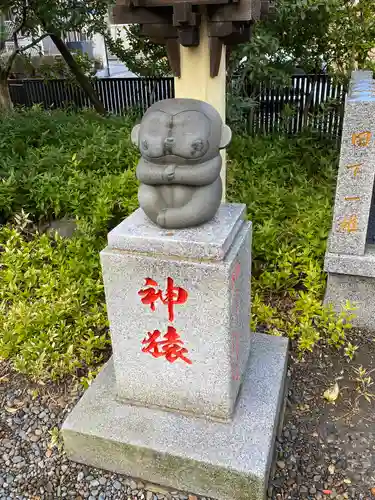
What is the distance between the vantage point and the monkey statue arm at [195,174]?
6.93ft

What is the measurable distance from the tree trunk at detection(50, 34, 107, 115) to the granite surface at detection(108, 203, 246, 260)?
662 cm

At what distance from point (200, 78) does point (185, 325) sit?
87.8 inches

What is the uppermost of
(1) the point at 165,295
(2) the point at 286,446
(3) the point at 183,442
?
(1) the point at 165,295

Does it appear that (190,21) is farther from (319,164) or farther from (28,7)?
(28,7)

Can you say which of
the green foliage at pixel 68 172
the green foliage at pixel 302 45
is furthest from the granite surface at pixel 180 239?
the green foliage at pixel 302 45

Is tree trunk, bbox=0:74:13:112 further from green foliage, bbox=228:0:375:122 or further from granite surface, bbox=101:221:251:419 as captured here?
granite surface, bbox=101:221:251:419

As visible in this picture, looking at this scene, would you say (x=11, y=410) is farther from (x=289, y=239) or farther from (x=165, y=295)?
(x=289, y=239)

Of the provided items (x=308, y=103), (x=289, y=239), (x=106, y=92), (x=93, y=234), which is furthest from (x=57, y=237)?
(x=106, y=92)

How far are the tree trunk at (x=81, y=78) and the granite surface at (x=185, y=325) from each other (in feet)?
22.1

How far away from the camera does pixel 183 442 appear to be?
2.36 meters

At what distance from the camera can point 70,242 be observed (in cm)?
425

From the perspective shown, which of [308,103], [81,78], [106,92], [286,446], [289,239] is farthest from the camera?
[106,92]

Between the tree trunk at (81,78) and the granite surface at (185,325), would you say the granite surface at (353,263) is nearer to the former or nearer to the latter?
the granite surface at (185,325)

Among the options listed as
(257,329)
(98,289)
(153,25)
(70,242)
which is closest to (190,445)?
(257,329)
